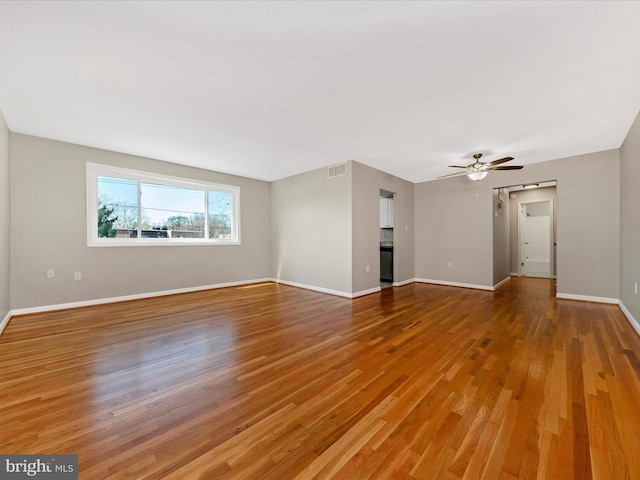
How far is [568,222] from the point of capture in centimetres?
441

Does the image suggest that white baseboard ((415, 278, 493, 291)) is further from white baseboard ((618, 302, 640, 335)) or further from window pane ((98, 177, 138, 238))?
window pane ((98, 177, 138, 238))

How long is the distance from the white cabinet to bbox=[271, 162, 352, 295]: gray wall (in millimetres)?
1789

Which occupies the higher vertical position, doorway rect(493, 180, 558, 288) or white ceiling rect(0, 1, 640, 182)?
white ceiling rect(0, 1, 640, 182)

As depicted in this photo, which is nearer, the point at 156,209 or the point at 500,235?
the point at 156,209

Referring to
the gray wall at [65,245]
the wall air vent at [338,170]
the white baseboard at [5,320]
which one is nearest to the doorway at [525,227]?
the wall air vent at [338,170]

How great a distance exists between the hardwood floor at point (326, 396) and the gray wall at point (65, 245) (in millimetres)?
616

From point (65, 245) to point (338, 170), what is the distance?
4.45 m

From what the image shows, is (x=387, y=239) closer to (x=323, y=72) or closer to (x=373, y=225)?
(x=373, y=225)

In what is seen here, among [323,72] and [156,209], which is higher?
[323,72]

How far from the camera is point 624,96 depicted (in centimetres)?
252

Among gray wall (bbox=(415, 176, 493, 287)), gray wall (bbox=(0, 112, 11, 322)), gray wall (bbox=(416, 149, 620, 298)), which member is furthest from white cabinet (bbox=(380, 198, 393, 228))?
gray wall (bbox=(0, 112, 11, 322))

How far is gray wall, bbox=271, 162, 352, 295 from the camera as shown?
185 inches

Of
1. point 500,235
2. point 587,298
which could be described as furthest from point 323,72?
point 500,235

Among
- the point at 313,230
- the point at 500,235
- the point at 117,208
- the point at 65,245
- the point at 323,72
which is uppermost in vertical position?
the point at 323,72
